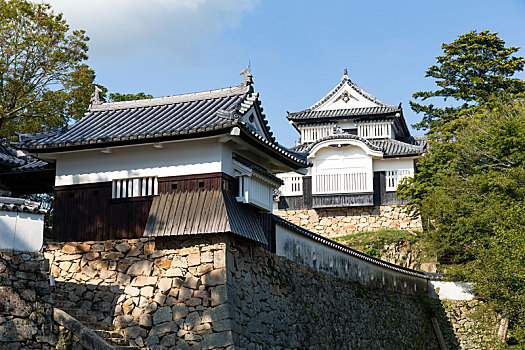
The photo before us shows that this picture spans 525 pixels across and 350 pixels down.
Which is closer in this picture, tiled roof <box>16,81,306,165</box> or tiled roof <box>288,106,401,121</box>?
tiled roof <box>16,81,306,165</box>

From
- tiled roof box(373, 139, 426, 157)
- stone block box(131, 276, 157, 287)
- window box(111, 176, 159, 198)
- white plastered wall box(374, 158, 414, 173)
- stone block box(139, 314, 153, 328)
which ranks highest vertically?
tiled roof box(373, 139, 426, 157)

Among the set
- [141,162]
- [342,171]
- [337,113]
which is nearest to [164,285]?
[141,162]

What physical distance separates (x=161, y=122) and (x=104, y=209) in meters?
2.52

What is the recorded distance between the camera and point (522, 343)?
2280cm

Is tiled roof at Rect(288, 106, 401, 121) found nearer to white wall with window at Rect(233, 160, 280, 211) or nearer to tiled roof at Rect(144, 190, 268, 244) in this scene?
white wall with window at Rect(233, 160, 280, 211)

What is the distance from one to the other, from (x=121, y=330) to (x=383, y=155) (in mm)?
22736

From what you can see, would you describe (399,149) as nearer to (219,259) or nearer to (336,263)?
(336,263)

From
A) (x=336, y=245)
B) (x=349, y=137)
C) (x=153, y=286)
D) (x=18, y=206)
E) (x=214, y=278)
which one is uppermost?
(x=349, y=137)

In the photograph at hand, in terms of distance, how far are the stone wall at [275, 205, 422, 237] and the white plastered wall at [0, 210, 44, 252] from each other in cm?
2421

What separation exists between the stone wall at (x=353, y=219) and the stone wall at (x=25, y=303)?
2422 cm

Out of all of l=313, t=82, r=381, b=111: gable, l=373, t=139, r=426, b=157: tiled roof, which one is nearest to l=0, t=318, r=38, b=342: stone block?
l=373, t=139, r=426, b=157: tiled roof

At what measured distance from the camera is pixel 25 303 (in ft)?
41.8

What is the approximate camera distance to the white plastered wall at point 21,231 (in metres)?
12.8

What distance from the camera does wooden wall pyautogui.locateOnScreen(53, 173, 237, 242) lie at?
16141mm
